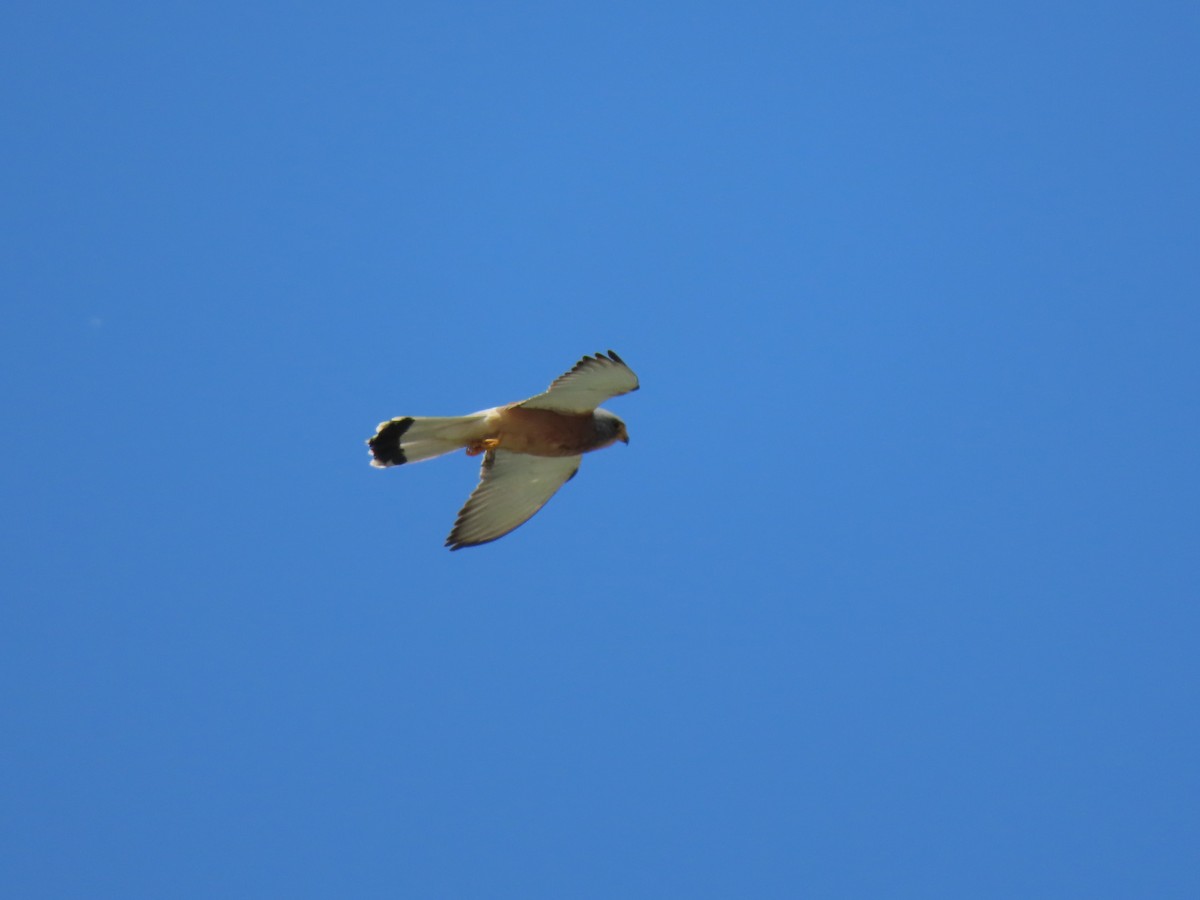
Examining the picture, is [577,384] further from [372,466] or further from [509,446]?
[372,466]

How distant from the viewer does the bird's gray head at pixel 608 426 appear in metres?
10.6

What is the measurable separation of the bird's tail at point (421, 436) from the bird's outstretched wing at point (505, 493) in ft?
1.76

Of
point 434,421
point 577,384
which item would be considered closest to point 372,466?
point 434,421

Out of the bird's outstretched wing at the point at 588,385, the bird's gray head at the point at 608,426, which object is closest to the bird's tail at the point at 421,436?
the bird's outstretched wing at the point at 588,385

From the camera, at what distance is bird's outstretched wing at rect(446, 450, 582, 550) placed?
1116 cm

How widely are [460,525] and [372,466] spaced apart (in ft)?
3.81

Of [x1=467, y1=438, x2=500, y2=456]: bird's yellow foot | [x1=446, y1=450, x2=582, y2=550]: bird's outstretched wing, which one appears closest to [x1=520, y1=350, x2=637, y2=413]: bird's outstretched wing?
[x1=467, y1=438, x2=500, y2=456]: bird's yellow foot

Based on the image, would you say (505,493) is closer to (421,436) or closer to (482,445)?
(482,445)

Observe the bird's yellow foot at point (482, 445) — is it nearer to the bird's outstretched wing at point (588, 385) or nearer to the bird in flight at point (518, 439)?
the bird in flight at point (518, 439)

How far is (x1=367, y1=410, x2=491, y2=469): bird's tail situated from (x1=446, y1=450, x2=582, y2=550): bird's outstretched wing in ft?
1.76

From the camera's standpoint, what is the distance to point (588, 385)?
10039 mm

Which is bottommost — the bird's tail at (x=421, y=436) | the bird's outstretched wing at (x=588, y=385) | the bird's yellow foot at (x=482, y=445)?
the bird's tail at (x=421, y=436)

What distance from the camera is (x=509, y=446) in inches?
420

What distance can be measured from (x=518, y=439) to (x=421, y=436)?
0.75m
